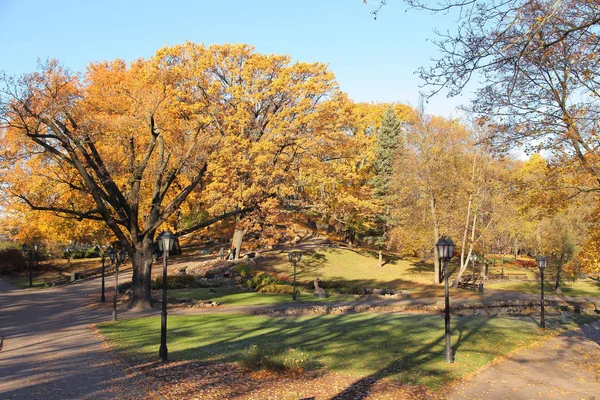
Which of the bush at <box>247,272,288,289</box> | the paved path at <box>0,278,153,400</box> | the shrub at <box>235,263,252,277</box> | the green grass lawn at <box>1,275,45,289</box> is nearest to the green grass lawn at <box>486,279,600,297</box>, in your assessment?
the bush at <box>247,272,288,289</box>

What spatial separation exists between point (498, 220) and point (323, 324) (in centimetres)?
2433

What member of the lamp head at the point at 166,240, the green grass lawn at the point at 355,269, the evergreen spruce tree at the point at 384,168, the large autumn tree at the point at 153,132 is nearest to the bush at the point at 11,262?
the large autumn tree at the point at 153,132

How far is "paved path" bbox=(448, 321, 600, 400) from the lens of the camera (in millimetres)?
9445

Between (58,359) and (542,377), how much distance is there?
12.3 metres

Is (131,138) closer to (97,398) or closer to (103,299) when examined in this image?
(103,299)

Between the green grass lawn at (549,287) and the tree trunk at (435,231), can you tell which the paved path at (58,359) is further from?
the green grass lawn at (549,287)

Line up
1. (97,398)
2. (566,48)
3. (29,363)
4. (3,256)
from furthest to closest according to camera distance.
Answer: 1. (3,256)
2. (29,363)
3. (566,48)
4. (97,398)

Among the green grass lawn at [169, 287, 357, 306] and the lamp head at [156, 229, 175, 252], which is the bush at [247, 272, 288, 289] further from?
the lamp head at [156, 229, 175, 252]

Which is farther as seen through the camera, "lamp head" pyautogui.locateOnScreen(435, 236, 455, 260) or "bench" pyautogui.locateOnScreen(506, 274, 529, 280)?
"bench" pyautogui.locateOnScreen(506, 274, 529, 280)

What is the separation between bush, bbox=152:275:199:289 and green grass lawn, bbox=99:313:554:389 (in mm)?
10733

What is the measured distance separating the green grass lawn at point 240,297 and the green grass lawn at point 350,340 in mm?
4734

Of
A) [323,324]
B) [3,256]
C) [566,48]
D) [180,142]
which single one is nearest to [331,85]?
[180,142]

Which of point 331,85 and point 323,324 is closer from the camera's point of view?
point 323,324

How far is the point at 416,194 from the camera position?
40250 millimetres
